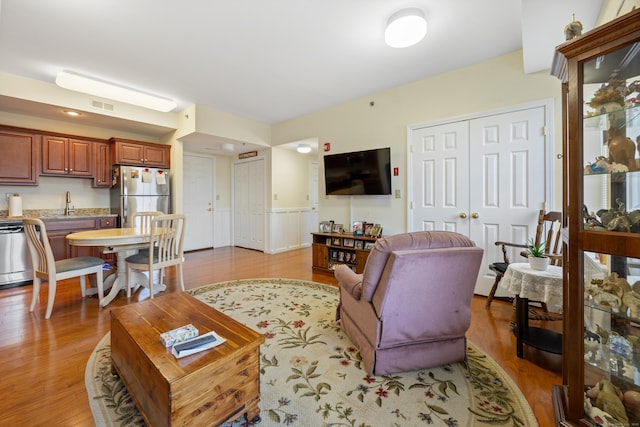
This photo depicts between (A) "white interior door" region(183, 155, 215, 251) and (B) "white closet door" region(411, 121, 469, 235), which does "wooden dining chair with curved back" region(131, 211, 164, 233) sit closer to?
(A) "white interior door" region(183, 155, 215, 251)

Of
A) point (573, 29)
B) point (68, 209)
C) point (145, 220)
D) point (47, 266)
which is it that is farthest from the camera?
point (68, 209)

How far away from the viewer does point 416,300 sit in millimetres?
1591

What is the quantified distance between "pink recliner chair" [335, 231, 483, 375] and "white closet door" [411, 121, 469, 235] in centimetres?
170

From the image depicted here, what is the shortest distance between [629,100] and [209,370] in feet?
7.07

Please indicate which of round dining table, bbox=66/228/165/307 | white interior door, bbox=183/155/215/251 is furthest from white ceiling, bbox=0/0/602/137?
white interior door, bbox=183/155/215/251

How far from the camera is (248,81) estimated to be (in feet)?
11.5

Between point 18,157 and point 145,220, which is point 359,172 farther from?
point 18,157

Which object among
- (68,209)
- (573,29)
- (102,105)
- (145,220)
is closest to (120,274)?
(145,220)

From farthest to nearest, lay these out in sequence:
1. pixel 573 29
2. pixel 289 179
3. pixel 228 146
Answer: pixel 289 179 → pixel 228 146 → pixel 573 29

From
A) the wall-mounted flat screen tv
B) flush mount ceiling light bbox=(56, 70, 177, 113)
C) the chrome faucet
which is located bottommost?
the chrome faucet

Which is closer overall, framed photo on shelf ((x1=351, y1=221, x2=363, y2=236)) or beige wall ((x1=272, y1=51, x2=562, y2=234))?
beige wall ((x1=272, y1=51, x2=562, y2=234))

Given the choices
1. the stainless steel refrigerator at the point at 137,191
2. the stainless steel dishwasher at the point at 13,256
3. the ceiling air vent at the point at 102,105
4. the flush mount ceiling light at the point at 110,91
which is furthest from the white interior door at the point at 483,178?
the stainless steel dishwasher at the point at 13,256

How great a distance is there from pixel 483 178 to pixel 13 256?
5.88 m

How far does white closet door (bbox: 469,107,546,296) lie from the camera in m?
2.71
